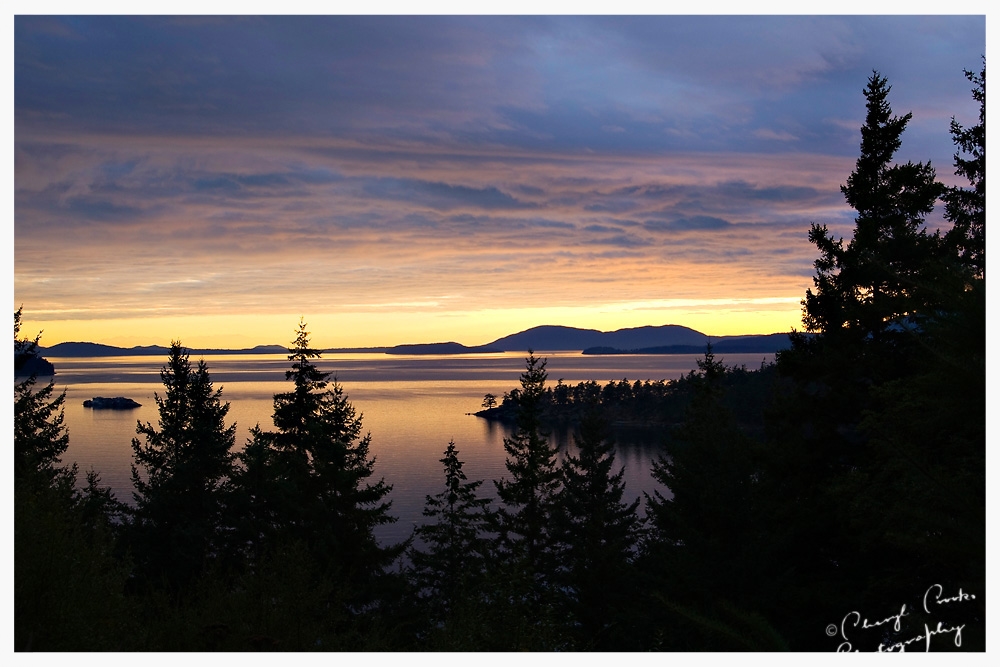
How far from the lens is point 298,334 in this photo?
106 ft

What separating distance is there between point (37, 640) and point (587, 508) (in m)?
25.9

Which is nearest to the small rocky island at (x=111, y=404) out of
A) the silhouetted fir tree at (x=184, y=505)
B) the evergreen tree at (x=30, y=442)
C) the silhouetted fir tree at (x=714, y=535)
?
the silhouetted fir tree at (x=184, y=505)

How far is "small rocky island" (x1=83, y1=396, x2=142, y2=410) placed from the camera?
3563 inches

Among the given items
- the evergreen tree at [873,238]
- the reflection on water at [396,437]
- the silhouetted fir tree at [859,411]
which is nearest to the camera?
the silhouetted fir tree at [859,411]

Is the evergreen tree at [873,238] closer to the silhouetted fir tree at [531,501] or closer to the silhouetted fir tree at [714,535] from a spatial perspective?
the silhouetted fir tree at [714,535]

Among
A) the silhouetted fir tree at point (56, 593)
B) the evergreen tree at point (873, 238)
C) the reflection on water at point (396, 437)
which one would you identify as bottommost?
the reflection on water at point (396, 437)

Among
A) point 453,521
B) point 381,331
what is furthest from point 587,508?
point 381,331

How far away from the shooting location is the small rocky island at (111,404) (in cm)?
9051

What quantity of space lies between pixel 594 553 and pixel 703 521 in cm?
1196

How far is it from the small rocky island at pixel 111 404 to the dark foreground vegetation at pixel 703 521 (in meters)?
68.6

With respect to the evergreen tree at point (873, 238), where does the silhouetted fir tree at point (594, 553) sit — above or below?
below

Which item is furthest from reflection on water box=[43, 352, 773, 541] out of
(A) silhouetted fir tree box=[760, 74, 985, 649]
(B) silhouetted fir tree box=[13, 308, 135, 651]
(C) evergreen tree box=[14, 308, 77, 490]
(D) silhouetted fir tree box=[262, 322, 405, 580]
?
(A) silhouetted fir tree box=[760, 74, 985, 649]

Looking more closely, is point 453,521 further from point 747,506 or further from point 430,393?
point 430,393

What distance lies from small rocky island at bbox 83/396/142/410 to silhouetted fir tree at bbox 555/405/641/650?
255 ft
